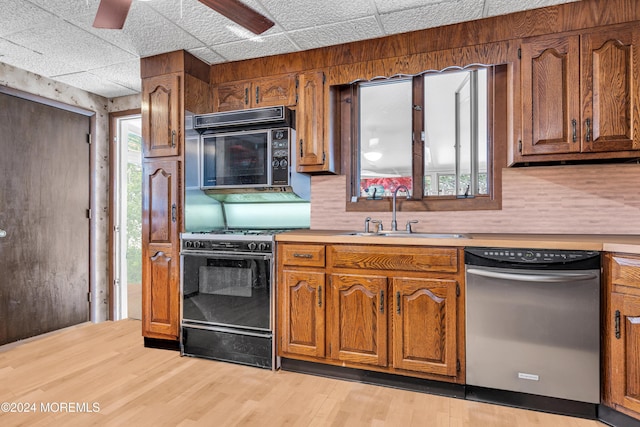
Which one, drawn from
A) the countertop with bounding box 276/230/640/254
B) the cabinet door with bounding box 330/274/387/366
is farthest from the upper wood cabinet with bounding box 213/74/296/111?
the cabinet door with bounding box 330/274/387/366

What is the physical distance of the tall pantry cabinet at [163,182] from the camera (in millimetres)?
2885

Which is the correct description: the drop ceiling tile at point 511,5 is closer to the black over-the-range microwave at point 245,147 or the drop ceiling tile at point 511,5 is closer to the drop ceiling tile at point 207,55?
the black over-the-range microwave at point 245,147

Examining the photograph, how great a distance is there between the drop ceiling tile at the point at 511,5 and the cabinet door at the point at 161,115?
2.28 m

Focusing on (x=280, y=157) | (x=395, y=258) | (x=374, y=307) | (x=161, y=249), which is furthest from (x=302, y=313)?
(x=161, y=249)

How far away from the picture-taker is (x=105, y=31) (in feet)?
8.37

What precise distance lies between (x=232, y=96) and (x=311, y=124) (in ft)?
2.81

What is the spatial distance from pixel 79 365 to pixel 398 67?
123 inches

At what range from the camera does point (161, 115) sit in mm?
2957

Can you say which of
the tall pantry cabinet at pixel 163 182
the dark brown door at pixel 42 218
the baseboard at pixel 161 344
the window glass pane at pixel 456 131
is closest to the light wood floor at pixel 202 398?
the baseboard at pixel 161 344

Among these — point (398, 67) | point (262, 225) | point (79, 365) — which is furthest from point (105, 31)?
point (79, 365)

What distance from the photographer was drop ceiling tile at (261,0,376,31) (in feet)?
7.38

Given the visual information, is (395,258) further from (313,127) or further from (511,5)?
(511,5)

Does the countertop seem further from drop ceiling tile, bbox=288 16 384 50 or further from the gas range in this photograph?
drop ceiling tile, bbox=288 16 384 50

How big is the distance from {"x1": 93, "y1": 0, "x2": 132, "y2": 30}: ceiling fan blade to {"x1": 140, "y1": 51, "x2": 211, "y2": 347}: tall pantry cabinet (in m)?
1.16
